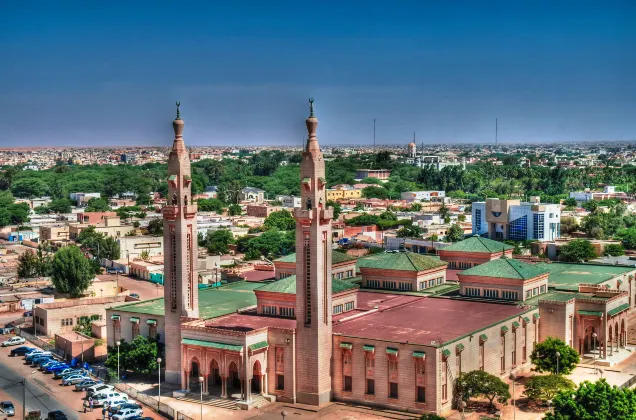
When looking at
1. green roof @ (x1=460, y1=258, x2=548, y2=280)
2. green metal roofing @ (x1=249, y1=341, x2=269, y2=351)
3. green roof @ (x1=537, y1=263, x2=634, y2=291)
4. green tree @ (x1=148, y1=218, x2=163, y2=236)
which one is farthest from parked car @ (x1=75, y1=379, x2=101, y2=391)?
green tree @ (x1=148, y1=218, x2=163, y2=236)

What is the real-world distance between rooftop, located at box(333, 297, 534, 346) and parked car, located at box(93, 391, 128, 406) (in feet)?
39.4

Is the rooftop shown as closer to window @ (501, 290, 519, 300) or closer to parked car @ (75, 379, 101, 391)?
window @ (501, 290, 519, 300)

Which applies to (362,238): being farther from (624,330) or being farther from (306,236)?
(306,236)

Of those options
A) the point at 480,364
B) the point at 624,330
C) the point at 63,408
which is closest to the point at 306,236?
the point at 480,364

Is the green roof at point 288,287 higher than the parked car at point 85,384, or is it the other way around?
the green roof at point 288,287

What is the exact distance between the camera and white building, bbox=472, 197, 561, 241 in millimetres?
112125

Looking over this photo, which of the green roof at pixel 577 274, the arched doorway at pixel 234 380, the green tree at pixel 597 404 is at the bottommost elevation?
the arched doorway at pixel 234 380

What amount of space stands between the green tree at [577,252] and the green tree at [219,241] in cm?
4109

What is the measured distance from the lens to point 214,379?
47.9 metres

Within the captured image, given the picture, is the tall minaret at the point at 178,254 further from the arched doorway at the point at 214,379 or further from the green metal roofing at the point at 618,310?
the green metal roofing at the point at 618,310

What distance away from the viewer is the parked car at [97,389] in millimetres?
47281

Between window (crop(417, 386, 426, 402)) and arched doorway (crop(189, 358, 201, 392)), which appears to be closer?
window (crop(417, 386, 426, 402))

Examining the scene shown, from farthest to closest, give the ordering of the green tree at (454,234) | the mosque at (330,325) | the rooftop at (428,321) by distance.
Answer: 1. the green tree at (454,234)
2. the rooftop at (428,321)
3. the mosque at (330,325)

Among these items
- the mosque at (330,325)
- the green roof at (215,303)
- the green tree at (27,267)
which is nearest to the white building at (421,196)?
the green tree at (27,267)
